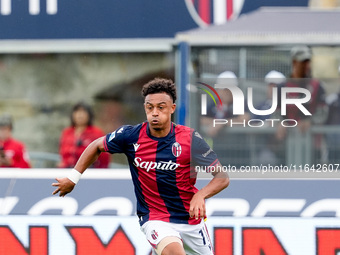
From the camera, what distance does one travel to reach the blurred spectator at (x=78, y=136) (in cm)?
729

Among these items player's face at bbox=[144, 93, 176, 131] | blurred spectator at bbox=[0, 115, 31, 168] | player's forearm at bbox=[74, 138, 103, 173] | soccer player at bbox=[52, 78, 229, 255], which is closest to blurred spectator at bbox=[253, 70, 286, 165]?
soccer player at bbox=[52, 78, 229, 255]

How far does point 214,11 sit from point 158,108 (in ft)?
12.2

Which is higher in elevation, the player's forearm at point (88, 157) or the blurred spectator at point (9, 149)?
the player's forearm at point (88, 157)

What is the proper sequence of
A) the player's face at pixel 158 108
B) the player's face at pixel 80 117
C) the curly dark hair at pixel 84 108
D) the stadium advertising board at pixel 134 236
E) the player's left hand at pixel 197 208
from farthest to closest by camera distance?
1. the curly dark hair at pixel 84 108
2. the player's face at pixel 80 117
3. the stadium advertising board at pixel 134 236
4. the player's face at pixel 158 108
5. the player's left hand at pixel 197 208

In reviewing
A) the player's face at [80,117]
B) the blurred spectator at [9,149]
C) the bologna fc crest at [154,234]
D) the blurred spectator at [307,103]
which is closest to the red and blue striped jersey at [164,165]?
the bologna fc crest at [154,234]

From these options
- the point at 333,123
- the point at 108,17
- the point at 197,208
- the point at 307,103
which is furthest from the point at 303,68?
the point at 108,17

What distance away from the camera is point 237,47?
6340mm

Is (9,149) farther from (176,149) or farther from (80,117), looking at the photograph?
(176,149)

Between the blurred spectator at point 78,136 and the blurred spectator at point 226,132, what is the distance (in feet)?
4.49

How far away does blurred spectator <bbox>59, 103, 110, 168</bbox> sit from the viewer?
23.9 feet

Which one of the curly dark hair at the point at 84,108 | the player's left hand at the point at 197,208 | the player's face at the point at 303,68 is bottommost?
the player's left hand at the point at 197,208

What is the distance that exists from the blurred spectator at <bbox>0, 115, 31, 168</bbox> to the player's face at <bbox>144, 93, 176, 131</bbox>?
2.77 metres

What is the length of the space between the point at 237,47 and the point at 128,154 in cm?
188

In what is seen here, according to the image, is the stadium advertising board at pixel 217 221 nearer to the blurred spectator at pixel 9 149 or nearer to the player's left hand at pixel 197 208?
the player's left hand at pixel 197 208
